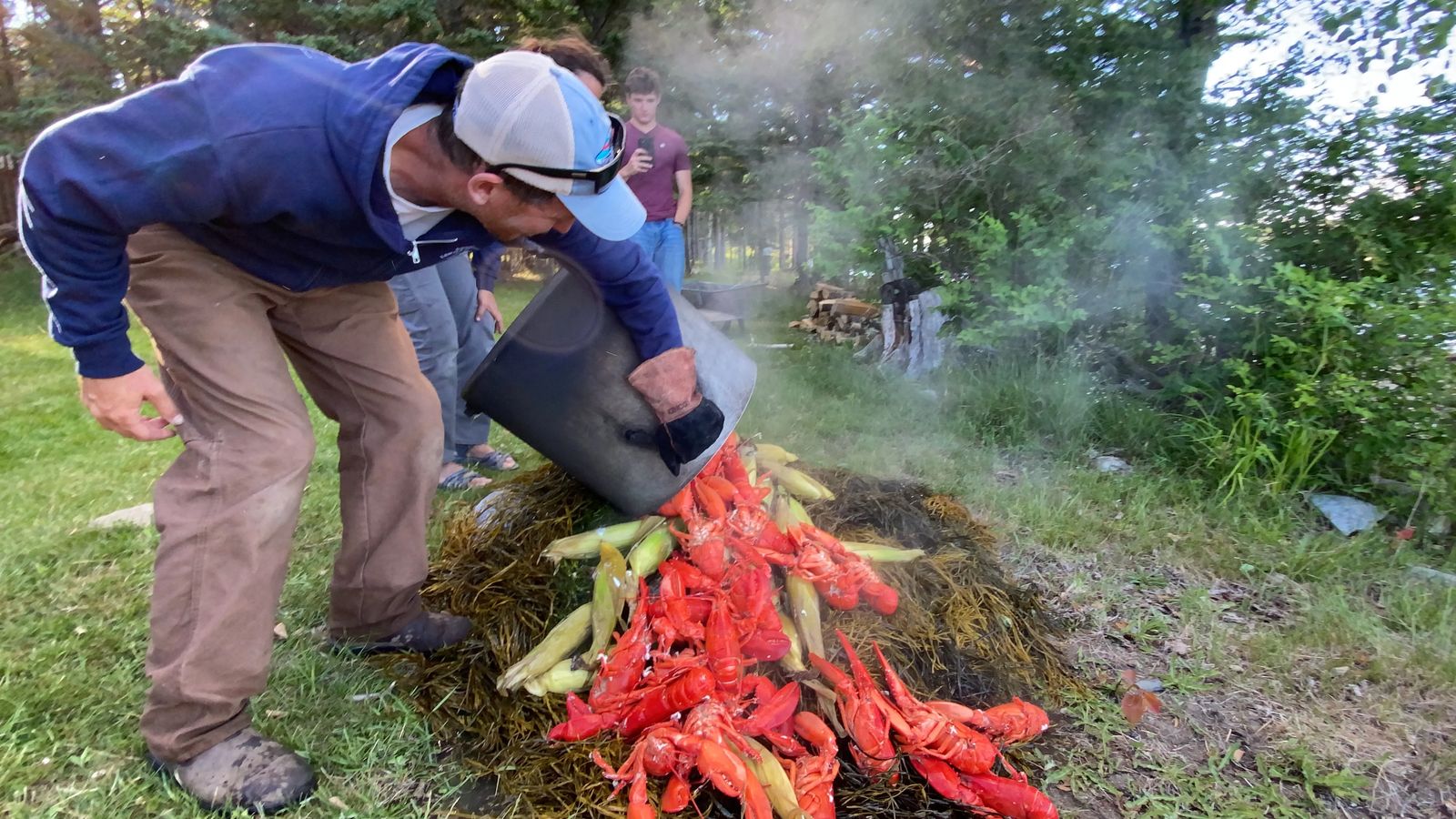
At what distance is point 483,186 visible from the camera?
1539 mm

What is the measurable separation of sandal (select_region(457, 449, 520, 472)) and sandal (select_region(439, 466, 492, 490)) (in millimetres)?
297

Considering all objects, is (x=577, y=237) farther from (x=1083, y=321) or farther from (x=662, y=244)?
(x=662, y=244)

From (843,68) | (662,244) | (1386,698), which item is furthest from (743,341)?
(1386,698)

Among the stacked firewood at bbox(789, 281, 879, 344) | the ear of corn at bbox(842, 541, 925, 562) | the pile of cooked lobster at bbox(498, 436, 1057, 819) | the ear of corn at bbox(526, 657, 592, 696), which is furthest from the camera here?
the stacked firewood at bbox(789, 281, 879, 344)

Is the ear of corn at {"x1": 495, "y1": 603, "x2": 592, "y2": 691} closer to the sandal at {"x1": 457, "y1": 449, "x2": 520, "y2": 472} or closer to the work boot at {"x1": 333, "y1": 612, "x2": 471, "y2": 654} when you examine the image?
the work boot at {"x1": 333, "y1": 612, "x2": 471, "y2": 654}

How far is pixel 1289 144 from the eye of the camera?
3.60 metres

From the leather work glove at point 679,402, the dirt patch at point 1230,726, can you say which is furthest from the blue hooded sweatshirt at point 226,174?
the dirt patch at point 1230,726

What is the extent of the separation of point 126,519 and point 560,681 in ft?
7.06

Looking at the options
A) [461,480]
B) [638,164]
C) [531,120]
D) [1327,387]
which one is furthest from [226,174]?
[638,164]

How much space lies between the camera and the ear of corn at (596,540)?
7.82 feet

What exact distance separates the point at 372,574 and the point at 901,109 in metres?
3.42

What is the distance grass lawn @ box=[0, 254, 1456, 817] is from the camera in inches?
73.5

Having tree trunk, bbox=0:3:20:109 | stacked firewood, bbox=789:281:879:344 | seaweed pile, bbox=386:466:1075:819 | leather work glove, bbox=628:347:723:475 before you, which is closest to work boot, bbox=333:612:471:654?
seaweed pile, bbox=386:466:1075:819

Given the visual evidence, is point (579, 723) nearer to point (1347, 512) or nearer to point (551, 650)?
point (551, 650)
